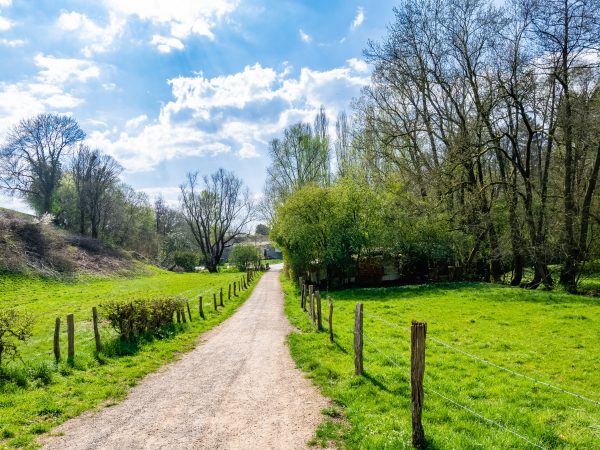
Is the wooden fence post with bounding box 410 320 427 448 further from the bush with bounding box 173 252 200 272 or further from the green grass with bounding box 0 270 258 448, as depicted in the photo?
the bush with bounding box 173 252 200 272

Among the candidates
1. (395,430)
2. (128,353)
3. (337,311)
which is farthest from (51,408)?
(337,311)

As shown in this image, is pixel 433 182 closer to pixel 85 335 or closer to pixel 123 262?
pixel 85 335

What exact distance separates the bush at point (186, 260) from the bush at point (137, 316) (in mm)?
52776

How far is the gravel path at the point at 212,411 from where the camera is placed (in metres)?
6.08

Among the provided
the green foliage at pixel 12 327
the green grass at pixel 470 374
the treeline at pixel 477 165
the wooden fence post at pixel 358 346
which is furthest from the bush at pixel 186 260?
the wooden fence post at pixel 358 346

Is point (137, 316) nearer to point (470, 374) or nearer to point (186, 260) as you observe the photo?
point (470, 374)

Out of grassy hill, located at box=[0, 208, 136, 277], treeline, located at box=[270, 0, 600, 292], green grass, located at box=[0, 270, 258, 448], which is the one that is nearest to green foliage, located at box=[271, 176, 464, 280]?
treeline, located at box=[270, 0, 600, 292]

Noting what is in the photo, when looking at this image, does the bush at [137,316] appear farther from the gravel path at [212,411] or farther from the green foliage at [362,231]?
the green foliage at [362,231]

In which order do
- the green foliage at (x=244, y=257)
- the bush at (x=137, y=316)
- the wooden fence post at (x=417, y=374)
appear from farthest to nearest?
the green foliage at (x=244, y=257) → the bush at (x=137, y=316) → the wooden fence post at (x=417, y=374)

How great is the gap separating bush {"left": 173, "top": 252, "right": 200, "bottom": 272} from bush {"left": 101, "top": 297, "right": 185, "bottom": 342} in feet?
173

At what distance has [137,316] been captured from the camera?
12.7m

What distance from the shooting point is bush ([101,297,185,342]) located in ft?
40.3

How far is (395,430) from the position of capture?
5938mm

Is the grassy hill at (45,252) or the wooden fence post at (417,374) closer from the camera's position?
the wooden fence post at (417,374)
